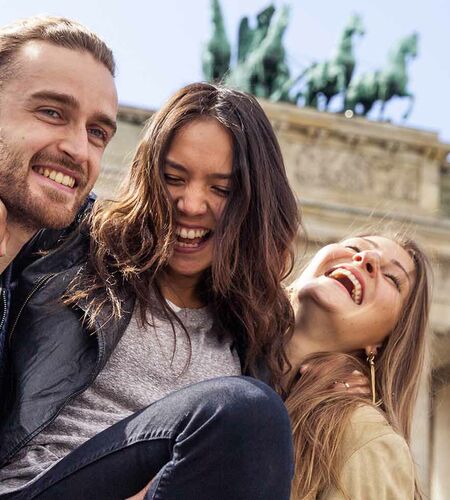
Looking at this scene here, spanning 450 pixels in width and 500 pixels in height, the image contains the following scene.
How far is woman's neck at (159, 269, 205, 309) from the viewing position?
10.1ft

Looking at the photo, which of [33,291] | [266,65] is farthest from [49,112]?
[266,65]

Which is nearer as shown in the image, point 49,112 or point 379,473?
point 49,112

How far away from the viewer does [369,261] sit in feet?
12.4

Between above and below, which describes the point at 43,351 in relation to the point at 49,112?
below

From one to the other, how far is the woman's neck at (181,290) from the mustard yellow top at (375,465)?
24.1 inches

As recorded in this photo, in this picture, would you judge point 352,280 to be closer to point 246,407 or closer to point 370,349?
point 370,349

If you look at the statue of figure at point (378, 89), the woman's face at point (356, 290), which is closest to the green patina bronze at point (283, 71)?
the statue of figure at point (378, 89)

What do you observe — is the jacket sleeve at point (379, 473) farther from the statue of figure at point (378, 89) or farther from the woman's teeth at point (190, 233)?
the statue of figure at point (378, 89)

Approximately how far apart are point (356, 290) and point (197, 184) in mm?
1009

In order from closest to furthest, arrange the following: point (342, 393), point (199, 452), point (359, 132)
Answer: point (199, 452) < point (342, 393) < point (359, 132)

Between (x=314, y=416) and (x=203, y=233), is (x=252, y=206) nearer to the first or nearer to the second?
(x=203, y=233)

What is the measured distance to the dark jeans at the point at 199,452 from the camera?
226cm

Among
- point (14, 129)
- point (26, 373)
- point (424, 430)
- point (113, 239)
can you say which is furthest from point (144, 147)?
point (424, 430)

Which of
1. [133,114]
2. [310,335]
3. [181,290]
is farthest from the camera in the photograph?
[133,114]
